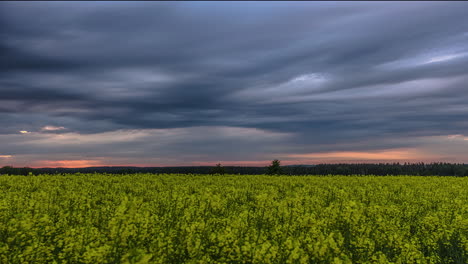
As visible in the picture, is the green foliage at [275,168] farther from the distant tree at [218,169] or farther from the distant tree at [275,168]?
the distant tree at [218,169]

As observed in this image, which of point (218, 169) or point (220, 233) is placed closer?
point (220, 233)

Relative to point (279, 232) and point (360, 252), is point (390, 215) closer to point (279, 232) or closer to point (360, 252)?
point (360, 252)

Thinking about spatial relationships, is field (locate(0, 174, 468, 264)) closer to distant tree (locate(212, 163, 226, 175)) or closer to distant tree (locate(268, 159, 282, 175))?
distant tree (locate(212, 163, 226, 175))

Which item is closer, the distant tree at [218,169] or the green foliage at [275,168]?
the distant tree at [218,169]

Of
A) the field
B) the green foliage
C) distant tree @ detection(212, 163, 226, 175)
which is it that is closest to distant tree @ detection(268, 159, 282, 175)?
the green foliage

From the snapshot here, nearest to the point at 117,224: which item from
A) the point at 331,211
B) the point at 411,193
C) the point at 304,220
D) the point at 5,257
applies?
the point at 5,257

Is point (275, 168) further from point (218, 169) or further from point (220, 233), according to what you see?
point (220, 233)

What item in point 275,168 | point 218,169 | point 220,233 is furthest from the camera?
point 275,168

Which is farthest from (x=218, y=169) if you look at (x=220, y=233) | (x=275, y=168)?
(x=220, y=233)

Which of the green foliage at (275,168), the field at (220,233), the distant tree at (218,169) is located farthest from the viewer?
the green foliage at (275,168)

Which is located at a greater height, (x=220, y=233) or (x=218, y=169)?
(x=218, y=169)

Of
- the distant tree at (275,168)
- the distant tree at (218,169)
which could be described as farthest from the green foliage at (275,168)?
the distant tree at (218,169)

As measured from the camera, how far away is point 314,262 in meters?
8.16

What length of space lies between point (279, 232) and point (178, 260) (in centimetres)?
284
